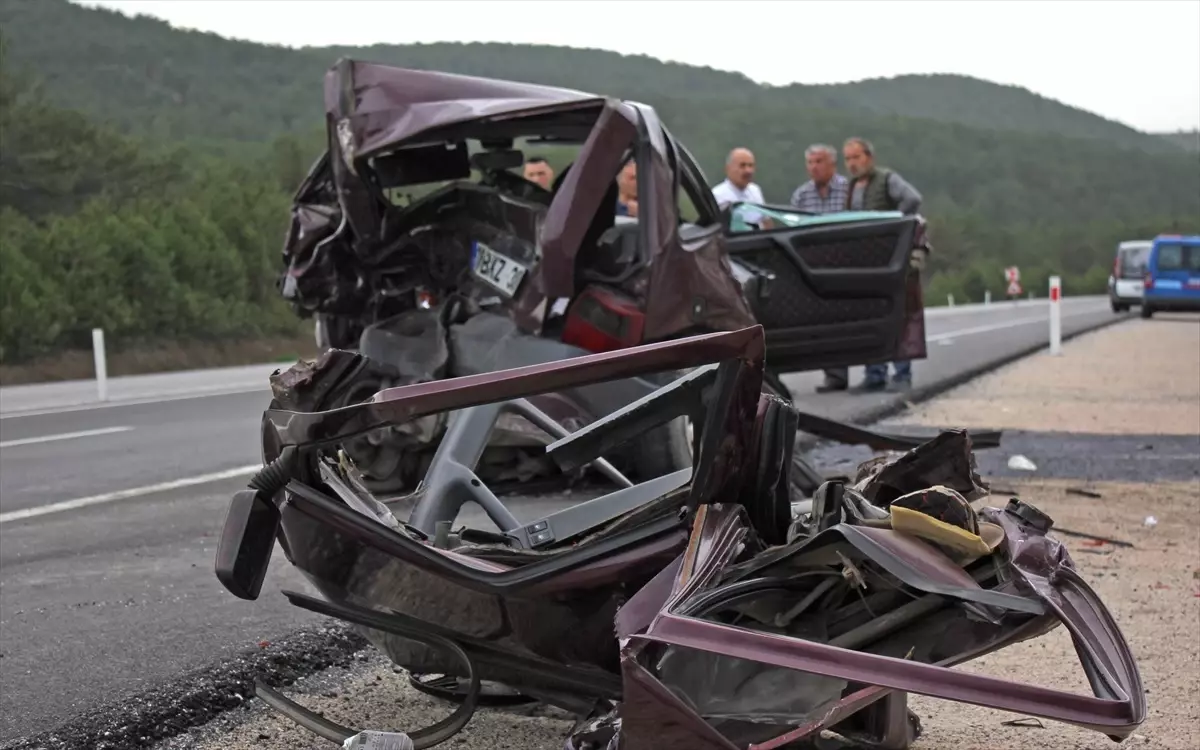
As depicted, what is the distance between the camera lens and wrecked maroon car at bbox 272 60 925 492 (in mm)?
5879

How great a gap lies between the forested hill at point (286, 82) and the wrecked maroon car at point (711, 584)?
4.56 metres

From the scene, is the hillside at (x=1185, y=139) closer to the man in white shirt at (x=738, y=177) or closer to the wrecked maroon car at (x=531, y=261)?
the wrecked maroon car at (x=531, y=261)

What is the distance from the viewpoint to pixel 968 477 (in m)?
2.79

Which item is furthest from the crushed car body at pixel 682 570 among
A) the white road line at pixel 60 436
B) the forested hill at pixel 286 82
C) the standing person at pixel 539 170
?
the white road line at pixel 60 436

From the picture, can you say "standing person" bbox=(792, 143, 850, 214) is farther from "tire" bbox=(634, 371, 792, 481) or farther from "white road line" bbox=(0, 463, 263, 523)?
"tire" bbox=(634, 371, 792, 481)

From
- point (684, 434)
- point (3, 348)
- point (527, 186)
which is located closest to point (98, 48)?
point (3, 348)

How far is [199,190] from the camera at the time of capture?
1323 inches

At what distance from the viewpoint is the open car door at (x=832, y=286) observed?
23.4 ft

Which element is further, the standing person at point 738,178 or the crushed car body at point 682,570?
the standing person at point 738,178

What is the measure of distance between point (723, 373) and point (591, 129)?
156 inches

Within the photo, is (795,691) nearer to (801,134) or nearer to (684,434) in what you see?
(684,434)

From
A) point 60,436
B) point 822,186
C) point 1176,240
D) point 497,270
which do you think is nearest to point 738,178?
point 822,186

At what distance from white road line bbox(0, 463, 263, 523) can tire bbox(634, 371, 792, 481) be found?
1.80 metres

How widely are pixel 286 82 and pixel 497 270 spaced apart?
95.2 m
